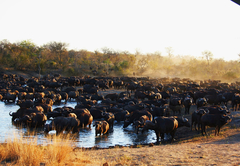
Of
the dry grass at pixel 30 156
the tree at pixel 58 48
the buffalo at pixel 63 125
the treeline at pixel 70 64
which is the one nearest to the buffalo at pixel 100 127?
the buffalo at pixel 63 125

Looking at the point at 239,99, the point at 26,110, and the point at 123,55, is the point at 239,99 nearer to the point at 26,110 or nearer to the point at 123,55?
the point at 26,110

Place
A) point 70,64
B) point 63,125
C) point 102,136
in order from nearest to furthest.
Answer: point 63,125 < point 102,136 < point 70,64

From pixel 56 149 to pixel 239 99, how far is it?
16.3 metres

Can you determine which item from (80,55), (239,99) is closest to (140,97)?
(239,99)

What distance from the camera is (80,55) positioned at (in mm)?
84812

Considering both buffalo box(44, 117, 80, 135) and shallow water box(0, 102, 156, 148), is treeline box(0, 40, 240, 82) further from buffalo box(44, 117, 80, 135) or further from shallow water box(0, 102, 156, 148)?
buffalo box(44, 117, 80, 135)

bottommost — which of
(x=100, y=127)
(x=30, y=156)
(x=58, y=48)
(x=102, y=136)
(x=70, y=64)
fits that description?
(x=102, y=136)

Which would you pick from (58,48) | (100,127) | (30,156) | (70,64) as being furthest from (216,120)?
(58,48)

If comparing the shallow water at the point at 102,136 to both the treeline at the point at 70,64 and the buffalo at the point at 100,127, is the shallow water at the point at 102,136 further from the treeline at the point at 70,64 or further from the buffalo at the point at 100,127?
the treeline at the point at 70,64

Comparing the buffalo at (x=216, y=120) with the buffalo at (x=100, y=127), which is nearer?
the buffalo at (x=216, y=120)

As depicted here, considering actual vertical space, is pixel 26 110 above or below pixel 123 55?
below

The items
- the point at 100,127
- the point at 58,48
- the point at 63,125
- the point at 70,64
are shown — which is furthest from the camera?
the point at 58,48

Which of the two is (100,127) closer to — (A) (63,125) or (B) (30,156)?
(A) (63,125)

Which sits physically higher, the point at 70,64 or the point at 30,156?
the point at 70,64
